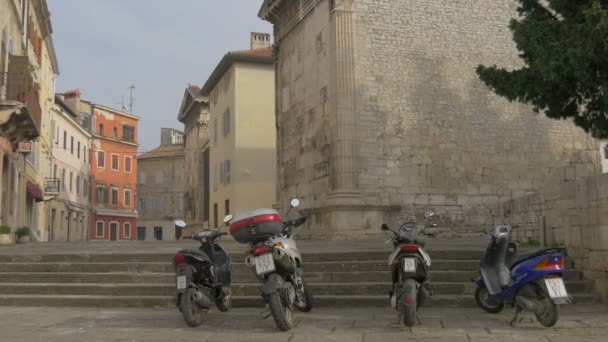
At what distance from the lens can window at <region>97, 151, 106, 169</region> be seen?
5234cm

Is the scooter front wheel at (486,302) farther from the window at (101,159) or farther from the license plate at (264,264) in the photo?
the window at (101,159)

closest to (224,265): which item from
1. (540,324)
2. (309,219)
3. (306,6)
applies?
(540,324)

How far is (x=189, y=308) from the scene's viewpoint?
6.31 metres

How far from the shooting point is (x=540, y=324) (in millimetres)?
6289

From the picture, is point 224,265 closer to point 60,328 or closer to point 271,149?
point 60,328

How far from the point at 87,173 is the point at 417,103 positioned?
123ft

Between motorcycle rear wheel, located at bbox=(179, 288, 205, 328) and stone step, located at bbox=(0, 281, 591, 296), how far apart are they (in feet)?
6.05

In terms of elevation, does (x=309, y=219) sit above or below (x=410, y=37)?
below

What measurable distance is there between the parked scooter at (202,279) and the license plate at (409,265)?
1975 mm

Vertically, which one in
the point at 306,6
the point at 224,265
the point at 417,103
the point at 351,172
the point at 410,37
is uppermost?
the point at 306,6

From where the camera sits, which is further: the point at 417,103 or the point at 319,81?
the point at 319,81

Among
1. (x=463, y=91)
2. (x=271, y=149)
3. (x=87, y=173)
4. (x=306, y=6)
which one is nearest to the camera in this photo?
(x=463, y=91)

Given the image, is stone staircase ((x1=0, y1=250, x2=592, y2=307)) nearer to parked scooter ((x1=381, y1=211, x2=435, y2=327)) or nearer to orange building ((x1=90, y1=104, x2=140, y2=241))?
parked scooter ((x1=381, y1=211, x2=435, y2=327))

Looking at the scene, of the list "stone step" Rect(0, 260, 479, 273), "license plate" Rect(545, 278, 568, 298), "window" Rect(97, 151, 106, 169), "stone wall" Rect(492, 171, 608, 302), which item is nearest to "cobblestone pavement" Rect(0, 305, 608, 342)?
"license plate" Rect(545, 278, 568, 298)
